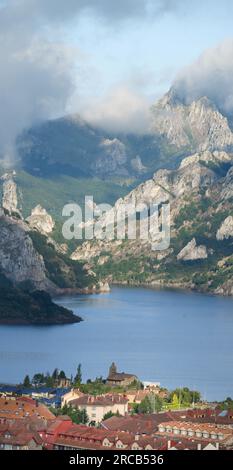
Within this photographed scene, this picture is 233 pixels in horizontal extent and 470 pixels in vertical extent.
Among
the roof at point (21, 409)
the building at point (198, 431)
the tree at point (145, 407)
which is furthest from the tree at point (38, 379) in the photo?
the building at point (198, 431)

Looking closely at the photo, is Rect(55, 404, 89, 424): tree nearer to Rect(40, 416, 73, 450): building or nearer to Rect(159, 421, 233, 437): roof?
Rect(40, 416, 73, 450): building

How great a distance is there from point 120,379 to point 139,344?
2935 cm

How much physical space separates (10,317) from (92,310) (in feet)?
40.4

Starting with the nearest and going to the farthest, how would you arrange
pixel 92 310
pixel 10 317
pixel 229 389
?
pixel 229 389 < pixel 10 317 < pixel 92 310

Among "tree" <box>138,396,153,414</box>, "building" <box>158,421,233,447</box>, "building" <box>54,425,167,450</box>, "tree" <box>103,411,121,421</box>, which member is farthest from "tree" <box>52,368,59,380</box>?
"building" <box>54,425,167,450</box>

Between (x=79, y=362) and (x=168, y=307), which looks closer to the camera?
(x=79, y=362)

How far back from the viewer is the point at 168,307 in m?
168

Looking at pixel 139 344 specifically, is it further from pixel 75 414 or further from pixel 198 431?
→ pixel 198 431

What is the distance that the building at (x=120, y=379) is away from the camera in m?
91.4

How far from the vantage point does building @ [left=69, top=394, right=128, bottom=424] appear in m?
73.3

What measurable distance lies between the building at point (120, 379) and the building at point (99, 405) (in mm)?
12321

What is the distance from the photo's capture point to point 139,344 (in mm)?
122188
